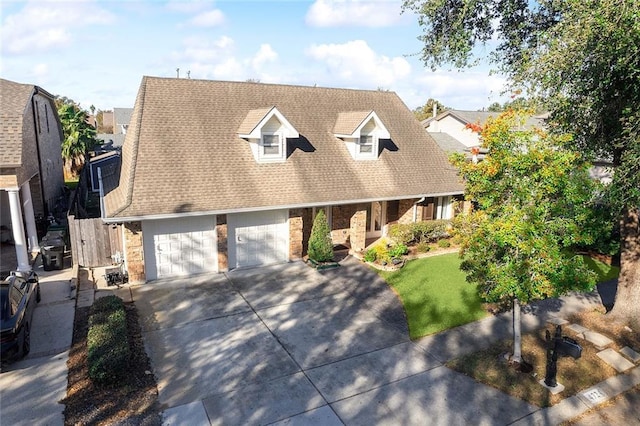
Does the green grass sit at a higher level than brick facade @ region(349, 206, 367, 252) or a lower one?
lower

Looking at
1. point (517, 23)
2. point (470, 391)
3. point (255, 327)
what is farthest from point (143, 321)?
point (517, 23)

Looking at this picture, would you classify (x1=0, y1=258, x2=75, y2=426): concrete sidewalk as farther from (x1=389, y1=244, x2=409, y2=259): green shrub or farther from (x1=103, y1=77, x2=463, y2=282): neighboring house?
(x1=389, y1=244, x2=409, y2=259): green shrub

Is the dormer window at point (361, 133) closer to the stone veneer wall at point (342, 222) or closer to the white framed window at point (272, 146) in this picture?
the stone veneer wall at point (342, 222)

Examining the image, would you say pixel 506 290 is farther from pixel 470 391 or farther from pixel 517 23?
pixel 517 23

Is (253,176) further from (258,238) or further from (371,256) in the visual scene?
(371,256)

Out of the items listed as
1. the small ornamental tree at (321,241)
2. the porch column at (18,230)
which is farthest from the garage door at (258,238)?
the porch column at (18,230)

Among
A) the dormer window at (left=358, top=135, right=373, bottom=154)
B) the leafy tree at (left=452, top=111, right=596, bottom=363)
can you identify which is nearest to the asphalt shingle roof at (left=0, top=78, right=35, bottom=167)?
the dormer window at (left=358, top=135, right=373, bottom=154)
